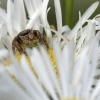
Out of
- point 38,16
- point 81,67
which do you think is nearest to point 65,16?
point 38,16

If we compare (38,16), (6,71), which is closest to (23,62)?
(6,71)

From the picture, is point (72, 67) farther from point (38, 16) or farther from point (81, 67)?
point (38, 16)

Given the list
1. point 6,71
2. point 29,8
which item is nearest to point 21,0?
point 29,8

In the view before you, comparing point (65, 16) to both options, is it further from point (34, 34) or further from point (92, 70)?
point (92, 70)

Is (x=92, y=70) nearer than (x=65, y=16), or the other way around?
(x=92, y=70)

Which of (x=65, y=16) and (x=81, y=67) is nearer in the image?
(x=81, y=67)
